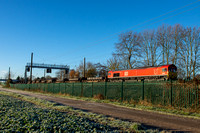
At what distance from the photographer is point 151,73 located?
28.6m

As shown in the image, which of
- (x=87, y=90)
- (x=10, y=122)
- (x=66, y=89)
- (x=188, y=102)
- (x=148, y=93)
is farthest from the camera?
(x=66, y=89)

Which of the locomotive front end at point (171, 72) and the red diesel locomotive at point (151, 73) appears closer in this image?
the locomotive front end at point (171, 72)

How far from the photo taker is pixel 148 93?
1384 cm

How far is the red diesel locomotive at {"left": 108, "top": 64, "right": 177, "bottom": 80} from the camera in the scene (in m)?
26.3

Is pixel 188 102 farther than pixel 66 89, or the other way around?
pixel 66 89

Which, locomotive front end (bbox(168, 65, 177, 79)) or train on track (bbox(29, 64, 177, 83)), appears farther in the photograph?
train on track (bbox(29, 64, 177, 83))

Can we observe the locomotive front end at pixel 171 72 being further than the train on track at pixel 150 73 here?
No

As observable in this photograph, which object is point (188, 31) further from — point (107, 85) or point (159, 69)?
point (107, 85)

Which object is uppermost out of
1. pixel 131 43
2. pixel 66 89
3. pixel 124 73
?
pixel 131 43

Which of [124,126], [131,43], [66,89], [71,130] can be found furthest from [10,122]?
[131,43]

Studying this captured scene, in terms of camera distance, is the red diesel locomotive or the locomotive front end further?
the red diesel locomotive

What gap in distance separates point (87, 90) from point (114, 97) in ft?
16.2

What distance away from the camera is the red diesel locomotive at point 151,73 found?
26312 mm

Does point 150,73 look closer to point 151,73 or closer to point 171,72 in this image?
point 151,73
